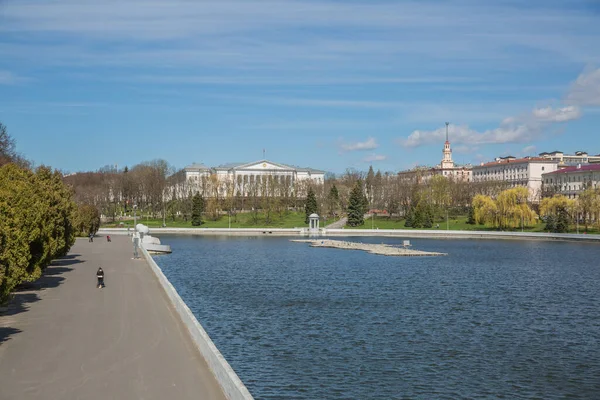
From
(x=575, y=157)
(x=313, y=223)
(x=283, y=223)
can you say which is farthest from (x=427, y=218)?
(x=575, y=157)

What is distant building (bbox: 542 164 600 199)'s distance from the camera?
398 ft

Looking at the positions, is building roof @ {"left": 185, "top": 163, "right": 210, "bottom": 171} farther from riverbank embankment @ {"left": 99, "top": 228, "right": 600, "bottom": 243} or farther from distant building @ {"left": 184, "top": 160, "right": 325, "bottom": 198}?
riverbank embankment @ {"left": 99, "top": 228, "right": 600, "bottom": 243}

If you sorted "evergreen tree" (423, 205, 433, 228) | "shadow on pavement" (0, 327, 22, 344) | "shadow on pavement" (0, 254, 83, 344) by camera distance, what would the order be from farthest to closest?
"evergreen tree" (423, 205, 433, 228), "shadow on pavement" (0, 254, 83, 344), "shadow on pavement" (0, 327, 22, 344)

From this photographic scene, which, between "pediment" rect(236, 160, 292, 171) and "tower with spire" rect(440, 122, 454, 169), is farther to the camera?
"tower with spire" rect(440, 122, 454, 169)

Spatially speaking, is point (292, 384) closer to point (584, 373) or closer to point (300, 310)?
point (584, 373)

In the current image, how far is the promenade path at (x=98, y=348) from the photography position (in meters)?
13.4

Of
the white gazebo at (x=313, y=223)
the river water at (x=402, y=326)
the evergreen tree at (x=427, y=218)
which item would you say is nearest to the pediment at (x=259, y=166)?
the white gazebo at (x=313, y=223)

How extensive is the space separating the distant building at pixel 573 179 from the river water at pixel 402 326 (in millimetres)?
80083

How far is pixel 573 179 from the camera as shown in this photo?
130125 millimetres

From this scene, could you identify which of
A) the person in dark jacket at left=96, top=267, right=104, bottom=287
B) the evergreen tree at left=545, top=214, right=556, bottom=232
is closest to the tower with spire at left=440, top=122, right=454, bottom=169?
the evergreen tree at left=545, top=214, right=556, bottom=232

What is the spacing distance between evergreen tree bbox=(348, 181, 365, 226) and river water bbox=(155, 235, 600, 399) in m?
48.3

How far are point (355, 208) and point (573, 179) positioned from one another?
55.8m

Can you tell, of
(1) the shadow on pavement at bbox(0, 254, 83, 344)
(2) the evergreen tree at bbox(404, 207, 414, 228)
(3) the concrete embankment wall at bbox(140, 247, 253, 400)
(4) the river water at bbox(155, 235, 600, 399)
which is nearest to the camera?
(3) the concrete embankment wall at bbox(140, 247, 253, 400)

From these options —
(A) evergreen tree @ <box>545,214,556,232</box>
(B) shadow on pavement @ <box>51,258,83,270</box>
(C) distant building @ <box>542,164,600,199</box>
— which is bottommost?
(B) shadow on pavement @ <box>51,258,83,270</box>
